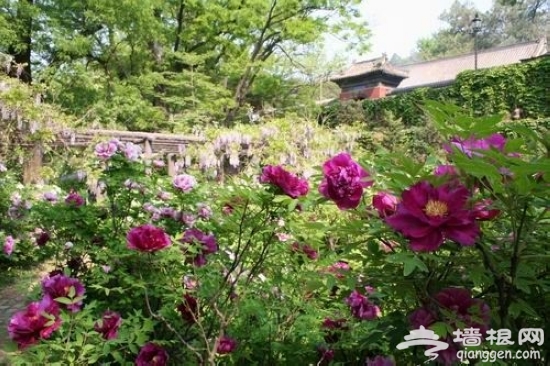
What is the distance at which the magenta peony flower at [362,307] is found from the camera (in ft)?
4.98

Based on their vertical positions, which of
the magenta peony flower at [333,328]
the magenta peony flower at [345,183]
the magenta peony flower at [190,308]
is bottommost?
the magenta peony flower at [333,328]

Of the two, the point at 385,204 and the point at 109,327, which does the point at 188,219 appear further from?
the point at 385,204

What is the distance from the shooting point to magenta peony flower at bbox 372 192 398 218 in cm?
111

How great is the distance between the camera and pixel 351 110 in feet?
64.8

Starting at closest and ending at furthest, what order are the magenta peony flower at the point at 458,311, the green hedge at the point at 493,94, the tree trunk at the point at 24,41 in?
1. the magenta peony flower at the point at 458,311
2. the tree trunk at the point at 24,41
3. the green hedge at the point at 493,94

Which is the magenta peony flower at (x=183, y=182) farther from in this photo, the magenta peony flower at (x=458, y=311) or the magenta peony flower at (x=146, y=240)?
the magenta peony flower at (x=458, y=311)

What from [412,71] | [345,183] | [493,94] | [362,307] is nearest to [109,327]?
[362,307]

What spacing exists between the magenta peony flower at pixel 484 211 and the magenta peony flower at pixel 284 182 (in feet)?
1.69

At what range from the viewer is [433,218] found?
0.91 metres

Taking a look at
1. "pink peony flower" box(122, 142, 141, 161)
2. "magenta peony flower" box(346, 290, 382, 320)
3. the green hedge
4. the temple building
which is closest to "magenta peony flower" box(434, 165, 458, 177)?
"magenta peony flower" box(346, 290, 382, 320)

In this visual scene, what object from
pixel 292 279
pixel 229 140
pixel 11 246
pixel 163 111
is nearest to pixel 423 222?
pixel 292 279

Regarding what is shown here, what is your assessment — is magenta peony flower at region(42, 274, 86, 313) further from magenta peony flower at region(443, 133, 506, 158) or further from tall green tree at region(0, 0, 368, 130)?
tall green tree at region(0, 0, 368, 130)

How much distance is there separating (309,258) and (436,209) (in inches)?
37.2

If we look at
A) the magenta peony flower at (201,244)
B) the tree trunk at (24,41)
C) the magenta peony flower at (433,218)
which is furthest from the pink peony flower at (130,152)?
the tree trunk at (24,41)
